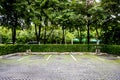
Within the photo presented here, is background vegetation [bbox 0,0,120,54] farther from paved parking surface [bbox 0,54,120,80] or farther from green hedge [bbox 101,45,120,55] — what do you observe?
paved parking surface [bbox 0,54,120,80]

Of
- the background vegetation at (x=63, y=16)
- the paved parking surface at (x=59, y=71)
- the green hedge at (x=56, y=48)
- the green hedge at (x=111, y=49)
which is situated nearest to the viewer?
the paved parking surface at (x=59, y=71)

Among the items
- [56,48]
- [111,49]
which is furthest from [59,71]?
[56,48]

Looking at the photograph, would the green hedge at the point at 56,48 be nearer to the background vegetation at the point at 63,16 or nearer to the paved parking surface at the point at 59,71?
the background vegetation at the point at 63,16

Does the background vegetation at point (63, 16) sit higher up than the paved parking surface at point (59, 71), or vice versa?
the background vegetation at point (63, 16)

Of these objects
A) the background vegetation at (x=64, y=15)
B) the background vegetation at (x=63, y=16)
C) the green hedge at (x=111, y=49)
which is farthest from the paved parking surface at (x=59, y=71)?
the background vegetation at (x=64, y=15)

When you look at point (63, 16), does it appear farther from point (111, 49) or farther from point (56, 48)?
point (111, 49)

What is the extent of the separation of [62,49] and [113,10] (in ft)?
26.8

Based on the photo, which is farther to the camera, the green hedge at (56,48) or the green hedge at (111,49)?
the green hedge at (56,48)

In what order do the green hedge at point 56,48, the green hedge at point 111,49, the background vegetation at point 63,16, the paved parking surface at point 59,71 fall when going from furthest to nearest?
the green hedge at point 56,48 → the background vegetation at point 63,16 → the green hedge at point 111,49 → the paved parking surface at point 59,71

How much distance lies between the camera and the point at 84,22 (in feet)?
92.0

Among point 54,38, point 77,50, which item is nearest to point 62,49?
point 77,50

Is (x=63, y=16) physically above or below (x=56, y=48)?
above

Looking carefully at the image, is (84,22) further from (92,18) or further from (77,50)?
(77,50)

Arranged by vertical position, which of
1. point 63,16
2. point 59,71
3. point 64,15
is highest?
point 64,15
